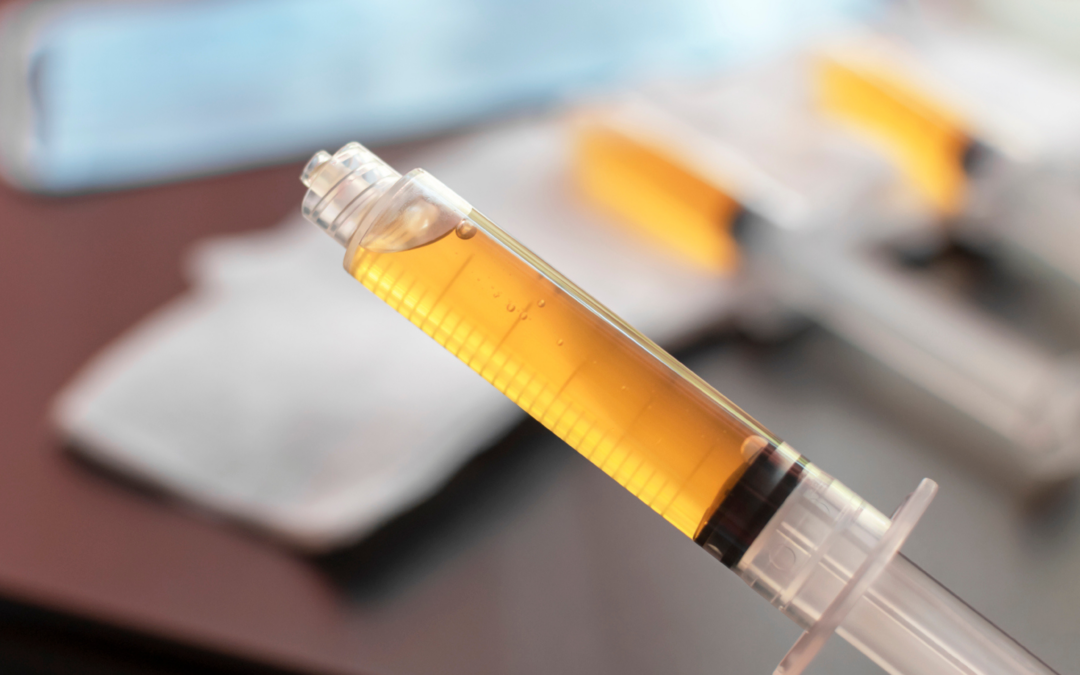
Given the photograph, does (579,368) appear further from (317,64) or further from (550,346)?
(317,64)

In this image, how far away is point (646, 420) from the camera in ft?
0.74

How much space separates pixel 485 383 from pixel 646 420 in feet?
0.68

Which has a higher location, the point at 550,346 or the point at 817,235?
the point at 817,235

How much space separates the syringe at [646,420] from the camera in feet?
0.73

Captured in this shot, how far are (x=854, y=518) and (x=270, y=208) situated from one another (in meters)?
0.52

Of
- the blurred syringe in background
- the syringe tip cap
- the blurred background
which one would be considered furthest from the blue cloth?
the syringe tip cap

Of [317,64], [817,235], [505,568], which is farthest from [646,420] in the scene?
[317,64]

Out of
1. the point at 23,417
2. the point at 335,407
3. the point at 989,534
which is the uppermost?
the point at 989,534

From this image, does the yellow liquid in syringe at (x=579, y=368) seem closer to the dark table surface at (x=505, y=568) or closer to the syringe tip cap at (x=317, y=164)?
the syringe tip cap at (x=317, y=164)

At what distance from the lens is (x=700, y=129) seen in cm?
54

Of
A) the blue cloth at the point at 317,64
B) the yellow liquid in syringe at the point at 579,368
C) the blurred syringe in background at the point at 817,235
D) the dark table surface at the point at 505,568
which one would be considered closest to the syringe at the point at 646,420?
the yellow liquid in syringe at the point at 579,368

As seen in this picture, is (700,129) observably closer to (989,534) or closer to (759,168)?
(759,168)

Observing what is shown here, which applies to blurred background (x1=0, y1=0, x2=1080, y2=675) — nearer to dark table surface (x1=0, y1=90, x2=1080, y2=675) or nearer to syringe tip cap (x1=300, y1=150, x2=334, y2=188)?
dark table surface (x1=0, y1=90, x2=1080, y2=675)

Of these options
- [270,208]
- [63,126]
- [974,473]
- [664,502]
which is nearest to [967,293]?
[974,473]
